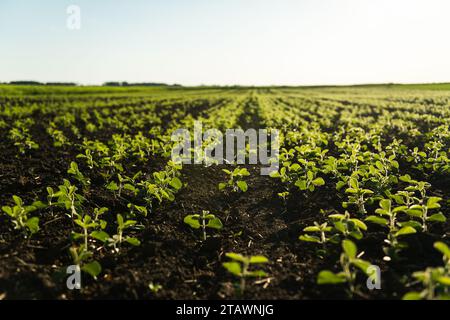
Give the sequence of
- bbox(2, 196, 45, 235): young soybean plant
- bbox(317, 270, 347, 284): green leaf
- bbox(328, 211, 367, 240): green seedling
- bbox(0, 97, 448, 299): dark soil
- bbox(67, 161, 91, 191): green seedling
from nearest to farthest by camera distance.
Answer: bbox(317, 270, 347, 284): green leaf, bbox(0, 97, 448, 299): dark soil, bbox(328, 211, 367, 240): green seedling, bbox(2, 196, 45, 235): young soybean plant, bbox(67, 161, 91, 191): green seedling

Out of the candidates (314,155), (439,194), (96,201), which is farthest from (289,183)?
(96,201)

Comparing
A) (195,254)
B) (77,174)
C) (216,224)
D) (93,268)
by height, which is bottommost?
(195,254)

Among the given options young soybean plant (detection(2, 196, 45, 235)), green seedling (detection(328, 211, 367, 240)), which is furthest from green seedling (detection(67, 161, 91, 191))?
green seedling (detection(328, 211, 367, 240))

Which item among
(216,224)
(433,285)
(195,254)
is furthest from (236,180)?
(433,285)

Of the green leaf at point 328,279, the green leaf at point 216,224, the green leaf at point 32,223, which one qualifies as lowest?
the green leaf at point 328,279

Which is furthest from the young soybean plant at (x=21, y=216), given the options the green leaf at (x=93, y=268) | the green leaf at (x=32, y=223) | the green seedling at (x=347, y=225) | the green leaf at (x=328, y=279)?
the green seedling at (x=347, y=225)

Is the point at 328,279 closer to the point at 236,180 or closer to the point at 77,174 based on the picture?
the point at 236,180

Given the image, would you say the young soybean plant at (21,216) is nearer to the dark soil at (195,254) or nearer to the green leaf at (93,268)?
the dark soil at (195,254)

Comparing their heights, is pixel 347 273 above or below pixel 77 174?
below

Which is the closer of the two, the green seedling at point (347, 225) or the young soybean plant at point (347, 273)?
the young soybean plant at point (347, 273)

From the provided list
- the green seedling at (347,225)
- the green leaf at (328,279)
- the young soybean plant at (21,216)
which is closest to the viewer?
the green leaf at (328,279)

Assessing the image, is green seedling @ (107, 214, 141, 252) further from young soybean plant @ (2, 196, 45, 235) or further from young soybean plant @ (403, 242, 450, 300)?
young soybean plant @ (403, 242, 450, 300)

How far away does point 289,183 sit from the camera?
4.73 m
